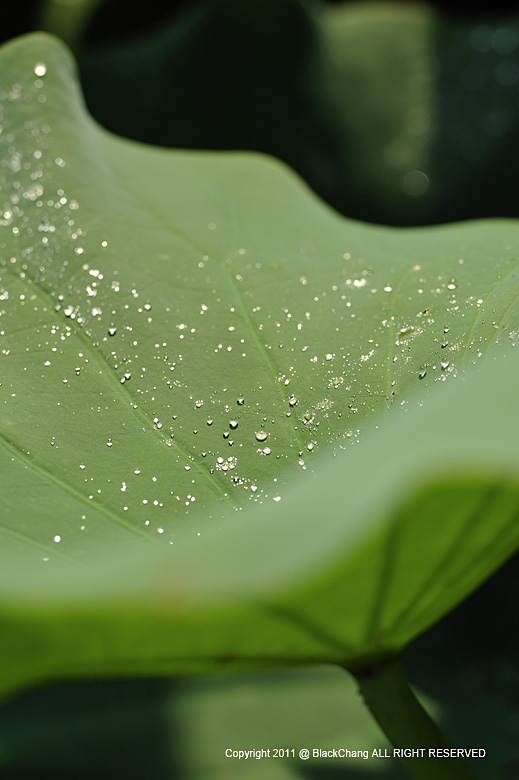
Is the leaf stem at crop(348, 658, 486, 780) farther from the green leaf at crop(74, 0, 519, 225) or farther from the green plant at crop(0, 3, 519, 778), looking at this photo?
the green leaf at crop(74, 0, 519, 225)

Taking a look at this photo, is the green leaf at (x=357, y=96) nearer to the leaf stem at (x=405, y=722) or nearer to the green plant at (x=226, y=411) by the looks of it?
the green plant at (x=226, y=411)

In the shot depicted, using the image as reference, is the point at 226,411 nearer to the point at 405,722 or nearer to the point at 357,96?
Result: the point at 405,722

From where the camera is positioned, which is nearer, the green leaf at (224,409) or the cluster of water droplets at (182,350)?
the green leaf at (224,409)

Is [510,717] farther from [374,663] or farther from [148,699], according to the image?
[374,663]

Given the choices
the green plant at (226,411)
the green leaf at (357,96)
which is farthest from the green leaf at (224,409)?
the green leaf at (357,96)

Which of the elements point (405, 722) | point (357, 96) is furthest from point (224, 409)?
point (357, 96)

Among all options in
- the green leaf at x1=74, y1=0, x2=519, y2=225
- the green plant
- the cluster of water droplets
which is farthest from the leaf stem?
the green leaf at x1=74, y1=0, x2=519, y2=225

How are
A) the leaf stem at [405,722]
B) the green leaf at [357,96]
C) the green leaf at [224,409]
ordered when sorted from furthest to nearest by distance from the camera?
the green leaf at [357,96]
the leaf stem at [405,722]
the green leaf at [224,409]

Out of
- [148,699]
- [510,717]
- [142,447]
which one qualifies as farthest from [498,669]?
[142,447]
